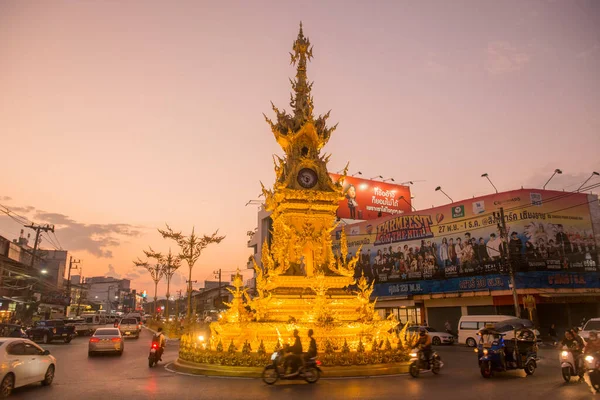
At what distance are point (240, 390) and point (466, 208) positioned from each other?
117 feet

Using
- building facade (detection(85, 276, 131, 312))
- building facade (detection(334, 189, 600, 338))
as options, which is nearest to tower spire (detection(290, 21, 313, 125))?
building facade (detection(334, 189, 600, 338))

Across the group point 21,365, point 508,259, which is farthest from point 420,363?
point 508,259

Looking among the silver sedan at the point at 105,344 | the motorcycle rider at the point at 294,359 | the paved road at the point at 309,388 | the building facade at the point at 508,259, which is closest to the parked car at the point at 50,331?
the silver sedan at the point at 105,344

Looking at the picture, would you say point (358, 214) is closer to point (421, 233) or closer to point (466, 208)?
point (421, 233)

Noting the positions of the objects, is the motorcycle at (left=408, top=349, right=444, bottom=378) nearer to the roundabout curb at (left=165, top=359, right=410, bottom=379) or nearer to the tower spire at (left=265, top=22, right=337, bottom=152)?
the roundabout curb at (left=165, top=359, right=410, bottom=379)

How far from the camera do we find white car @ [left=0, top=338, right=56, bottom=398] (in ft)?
36.4

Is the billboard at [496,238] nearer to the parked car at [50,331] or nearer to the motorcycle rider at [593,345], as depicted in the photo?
the motorcycle rider at [593,345]

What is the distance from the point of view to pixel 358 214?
190 ft

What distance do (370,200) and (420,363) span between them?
45.9 metres

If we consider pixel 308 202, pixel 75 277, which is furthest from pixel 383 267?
pixel 75 277

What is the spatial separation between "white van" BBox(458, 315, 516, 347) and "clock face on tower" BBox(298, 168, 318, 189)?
66.8ft

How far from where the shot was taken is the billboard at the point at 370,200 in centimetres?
5788

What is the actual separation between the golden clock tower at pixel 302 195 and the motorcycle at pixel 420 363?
5090 mm

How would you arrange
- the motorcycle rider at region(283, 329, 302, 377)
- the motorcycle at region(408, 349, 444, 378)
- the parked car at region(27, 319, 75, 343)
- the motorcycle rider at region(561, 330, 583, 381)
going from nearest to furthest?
the motorcycle rider at region(283, 329, 302, 377), the motorcycle rider at region(561, 330, 583, 381), the motorcycle at region(408, 349, 444, 378), the parked car at region(27, 319, 75, 343)
